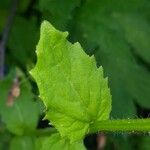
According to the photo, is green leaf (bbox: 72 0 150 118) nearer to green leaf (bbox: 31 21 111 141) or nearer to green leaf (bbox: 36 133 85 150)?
green leaf (bbox: 36 133 85 150)

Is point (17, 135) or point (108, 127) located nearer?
point (108, 127)

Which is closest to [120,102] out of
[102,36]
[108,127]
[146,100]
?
[146,100]

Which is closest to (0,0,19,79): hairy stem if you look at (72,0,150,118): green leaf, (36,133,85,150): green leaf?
(72,0,150,118): green leaf

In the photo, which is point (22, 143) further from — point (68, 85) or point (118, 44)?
point (68, 85)

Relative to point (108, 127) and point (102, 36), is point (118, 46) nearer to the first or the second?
point (102, 36)

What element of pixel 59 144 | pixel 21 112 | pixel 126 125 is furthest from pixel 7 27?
pixel 126 125

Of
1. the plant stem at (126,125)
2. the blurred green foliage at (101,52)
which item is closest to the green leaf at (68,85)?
the plant stem at (126,125)
